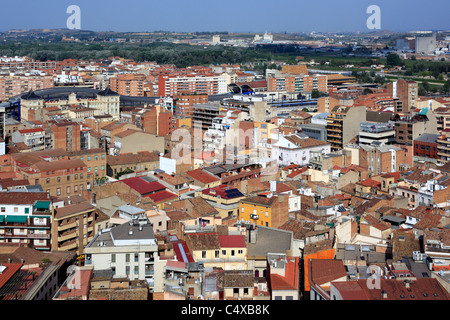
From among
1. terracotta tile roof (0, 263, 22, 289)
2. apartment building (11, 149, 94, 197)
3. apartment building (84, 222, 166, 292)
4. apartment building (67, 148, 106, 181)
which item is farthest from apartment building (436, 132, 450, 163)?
terracotta tile roof (0, 263, 22, 289)

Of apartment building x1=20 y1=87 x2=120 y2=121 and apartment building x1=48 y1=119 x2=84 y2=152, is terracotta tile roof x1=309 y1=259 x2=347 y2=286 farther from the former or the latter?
apartment building x1=20 y1=87 x2=120 y2=121

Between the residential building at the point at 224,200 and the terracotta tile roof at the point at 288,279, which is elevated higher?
the residential building at the point at 224,200

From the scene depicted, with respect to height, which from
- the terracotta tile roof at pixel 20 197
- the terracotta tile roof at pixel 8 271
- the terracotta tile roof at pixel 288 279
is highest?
the terracotta tile roof at pixel 20 197

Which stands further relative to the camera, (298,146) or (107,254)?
(298,146)

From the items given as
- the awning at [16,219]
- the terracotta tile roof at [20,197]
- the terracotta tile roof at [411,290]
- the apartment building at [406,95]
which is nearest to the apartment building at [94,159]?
the terracotta tile roof at [20,197]

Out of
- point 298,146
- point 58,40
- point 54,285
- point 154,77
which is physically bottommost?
point 54,285

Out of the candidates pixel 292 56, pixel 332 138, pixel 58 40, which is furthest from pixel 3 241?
pixel 58 40

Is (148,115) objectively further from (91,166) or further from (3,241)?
(3,241)

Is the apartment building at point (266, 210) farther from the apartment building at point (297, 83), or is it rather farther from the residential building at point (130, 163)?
the apartment building at point (297, 83)

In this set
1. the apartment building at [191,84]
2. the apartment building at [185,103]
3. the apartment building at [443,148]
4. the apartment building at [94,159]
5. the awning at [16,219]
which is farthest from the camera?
the apartment building at [191,84]
